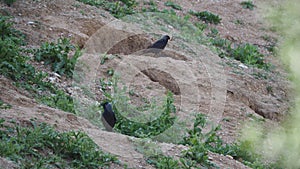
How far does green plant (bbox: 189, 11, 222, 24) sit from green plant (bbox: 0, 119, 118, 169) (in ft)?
20.8

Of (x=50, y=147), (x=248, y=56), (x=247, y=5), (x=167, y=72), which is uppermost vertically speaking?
(x=247, y=5)

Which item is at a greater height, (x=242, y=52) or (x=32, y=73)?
(x=242, y=52)

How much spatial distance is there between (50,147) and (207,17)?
21.8ft

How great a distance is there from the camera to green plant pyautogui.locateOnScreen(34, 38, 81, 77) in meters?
7.08

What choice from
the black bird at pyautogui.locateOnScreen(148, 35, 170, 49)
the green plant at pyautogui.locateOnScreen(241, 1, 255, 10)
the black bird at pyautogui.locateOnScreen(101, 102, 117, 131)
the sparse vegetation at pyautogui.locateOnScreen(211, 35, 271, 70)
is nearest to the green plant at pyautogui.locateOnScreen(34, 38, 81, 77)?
the black bird at pyautogui.locateOnScreen(101, 102, 117, 131)

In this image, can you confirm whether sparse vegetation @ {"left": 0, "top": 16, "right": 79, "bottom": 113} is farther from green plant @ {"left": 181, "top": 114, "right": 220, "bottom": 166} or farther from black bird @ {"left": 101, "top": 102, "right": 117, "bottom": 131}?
green plant @ {"left": 181, "top": 114, "right": 220, "bottom": 166}

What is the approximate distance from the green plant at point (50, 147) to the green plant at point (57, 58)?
2.00 metres

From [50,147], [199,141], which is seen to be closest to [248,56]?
[199,141]

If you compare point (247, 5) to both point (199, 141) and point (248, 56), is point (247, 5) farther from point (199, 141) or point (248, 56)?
point (199, 141)

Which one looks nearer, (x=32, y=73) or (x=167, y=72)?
(x=32, y=73)

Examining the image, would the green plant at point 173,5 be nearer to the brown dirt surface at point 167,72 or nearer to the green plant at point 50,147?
the brown dirt surface at point 167,72

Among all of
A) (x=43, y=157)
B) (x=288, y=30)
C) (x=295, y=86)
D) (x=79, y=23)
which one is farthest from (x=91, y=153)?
(x=288, y=30)

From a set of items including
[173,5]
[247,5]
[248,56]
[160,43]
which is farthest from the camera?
[247,5]

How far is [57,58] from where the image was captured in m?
7.14
